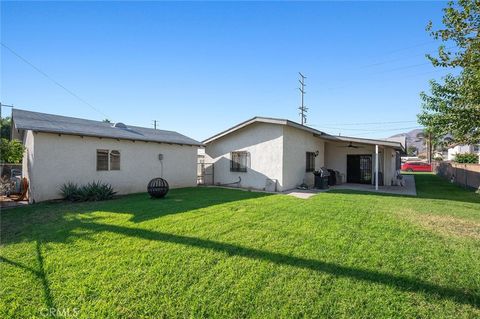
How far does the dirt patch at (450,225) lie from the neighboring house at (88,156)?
11953 millimetres

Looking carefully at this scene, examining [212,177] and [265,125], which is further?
A: [212,177]

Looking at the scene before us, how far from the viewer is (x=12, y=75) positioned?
1125cm

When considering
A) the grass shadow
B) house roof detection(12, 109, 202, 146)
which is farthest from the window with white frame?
the grass shadow

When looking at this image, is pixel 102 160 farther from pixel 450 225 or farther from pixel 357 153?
pixel 357 153

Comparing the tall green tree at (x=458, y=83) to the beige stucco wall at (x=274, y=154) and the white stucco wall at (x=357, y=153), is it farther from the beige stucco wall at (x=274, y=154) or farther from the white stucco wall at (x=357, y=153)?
the beige stucco wall at (x=274, y=154)

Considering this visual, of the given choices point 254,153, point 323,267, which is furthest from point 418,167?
point 323,267

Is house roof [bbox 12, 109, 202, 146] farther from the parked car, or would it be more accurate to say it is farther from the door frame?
the parked car

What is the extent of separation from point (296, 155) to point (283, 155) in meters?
1.60

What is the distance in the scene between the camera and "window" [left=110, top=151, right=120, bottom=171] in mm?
11945

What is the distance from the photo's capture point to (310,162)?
16.1 metres

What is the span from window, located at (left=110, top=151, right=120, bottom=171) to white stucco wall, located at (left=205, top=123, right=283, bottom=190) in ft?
20.1

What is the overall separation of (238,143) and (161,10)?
7.97 meters

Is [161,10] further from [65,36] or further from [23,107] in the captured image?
[23,107]

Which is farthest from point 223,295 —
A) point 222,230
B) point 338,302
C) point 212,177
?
point 212,177
